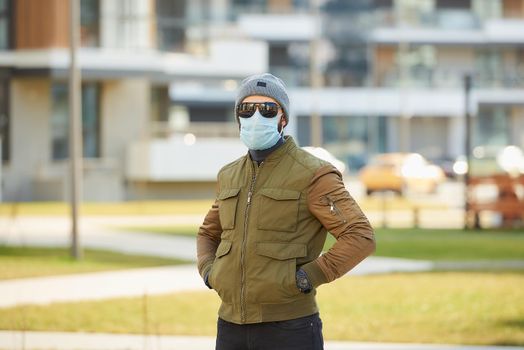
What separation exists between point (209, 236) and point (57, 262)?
51.2 ft

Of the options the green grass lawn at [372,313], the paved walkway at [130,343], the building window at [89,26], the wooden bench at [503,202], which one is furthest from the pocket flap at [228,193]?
the building window at [89,26]

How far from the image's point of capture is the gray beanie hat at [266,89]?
259 inches

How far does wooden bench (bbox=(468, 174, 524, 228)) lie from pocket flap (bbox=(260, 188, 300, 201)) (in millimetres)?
25871

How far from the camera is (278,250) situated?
20.8 ft

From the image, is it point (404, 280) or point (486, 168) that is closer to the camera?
point (404, 280)

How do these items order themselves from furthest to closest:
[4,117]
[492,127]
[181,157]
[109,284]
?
[492,127] < [181,157] < [4,117] < [109,284]

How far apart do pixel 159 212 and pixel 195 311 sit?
2538 cm

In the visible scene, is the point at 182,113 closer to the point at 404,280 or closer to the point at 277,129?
the point at 404,280

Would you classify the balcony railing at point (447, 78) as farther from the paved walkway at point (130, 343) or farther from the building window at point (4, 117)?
the paved walkway at point (130, 343)

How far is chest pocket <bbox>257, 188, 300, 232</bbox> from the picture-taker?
6371mm

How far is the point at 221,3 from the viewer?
1997 inches

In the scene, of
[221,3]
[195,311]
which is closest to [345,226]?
[195,311]

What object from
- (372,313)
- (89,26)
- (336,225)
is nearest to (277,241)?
(336,225)

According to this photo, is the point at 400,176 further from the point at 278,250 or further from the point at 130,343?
the point at 278,250
